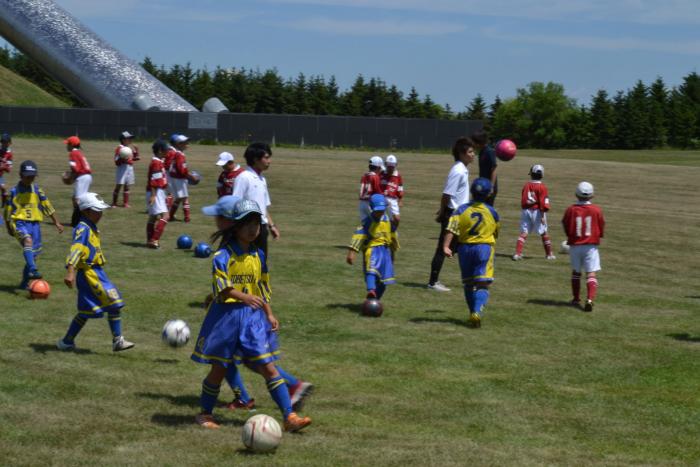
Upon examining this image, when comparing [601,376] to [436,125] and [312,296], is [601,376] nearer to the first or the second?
[312,296]

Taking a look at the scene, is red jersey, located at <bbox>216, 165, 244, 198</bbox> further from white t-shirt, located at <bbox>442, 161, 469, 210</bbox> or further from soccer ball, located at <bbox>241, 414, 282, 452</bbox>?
soccer ball, located at <bbox>241, 414, 282, 452</bbox>

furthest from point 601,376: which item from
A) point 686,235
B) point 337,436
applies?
point 686,235

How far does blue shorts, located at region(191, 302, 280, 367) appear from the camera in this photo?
824cm

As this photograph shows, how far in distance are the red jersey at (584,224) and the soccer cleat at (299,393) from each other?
7402mm

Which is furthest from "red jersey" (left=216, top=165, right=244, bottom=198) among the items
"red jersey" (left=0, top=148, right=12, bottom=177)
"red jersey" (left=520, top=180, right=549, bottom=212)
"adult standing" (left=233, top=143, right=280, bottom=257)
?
"red jersey" (left=0, top=148, right=12, bottom=177)

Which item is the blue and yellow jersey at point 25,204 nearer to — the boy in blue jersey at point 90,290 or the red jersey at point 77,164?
the boy in blue jersey at point 90,290

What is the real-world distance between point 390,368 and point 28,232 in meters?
6.85

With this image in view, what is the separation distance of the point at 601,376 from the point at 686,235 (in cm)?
1802

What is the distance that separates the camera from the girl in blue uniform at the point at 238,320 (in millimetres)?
8250

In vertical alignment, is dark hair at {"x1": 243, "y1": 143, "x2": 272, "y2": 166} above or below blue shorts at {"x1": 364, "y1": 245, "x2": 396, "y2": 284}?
above

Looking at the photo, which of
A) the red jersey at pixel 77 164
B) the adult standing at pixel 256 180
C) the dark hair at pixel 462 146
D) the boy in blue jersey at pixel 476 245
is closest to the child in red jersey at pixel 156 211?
the red jersey at pixel 77 164

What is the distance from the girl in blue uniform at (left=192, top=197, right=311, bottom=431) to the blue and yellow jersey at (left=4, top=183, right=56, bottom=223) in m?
7.61

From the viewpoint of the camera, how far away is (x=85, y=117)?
61.4 metres

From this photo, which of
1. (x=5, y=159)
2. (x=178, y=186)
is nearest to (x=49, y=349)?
(x=178, y=186)
